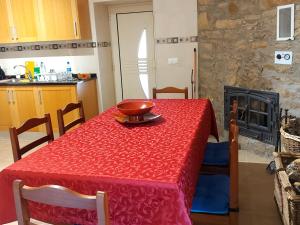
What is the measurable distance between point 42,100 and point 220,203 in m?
3.27

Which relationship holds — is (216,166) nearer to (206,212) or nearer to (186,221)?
(206,212)

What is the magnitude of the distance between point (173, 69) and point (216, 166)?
217 centimetres

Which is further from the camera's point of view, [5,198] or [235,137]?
[235,137]

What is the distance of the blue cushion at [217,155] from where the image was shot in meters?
2.24

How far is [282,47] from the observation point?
3051mm

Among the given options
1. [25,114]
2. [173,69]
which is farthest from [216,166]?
[25,114]

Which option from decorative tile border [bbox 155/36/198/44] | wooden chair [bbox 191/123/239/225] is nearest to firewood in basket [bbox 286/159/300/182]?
wooden chair [bbox 191/123/239/225]

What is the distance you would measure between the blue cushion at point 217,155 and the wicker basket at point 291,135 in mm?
568

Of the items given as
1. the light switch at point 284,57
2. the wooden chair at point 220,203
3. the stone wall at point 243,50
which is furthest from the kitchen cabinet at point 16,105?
the wooden chair at point 220,203

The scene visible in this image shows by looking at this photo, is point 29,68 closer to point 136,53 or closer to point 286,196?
point 136,53

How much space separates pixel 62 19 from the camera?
4.20 meters

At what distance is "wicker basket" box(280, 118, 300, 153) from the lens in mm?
2590

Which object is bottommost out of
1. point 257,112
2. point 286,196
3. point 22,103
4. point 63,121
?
point 286,196

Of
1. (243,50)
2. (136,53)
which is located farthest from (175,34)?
(243,50)
